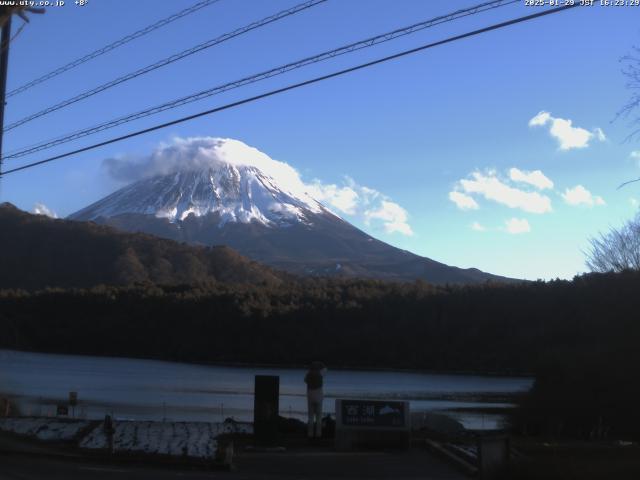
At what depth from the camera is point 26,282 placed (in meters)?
139

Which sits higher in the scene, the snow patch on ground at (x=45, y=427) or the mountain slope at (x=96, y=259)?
the mountain slope at (x=96, y=259)

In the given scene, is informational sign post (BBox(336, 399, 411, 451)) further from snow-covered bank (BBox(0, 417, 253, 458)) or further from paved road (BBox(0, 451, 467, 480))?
snow-covered bank (BBox(0, 417, 253, 458))

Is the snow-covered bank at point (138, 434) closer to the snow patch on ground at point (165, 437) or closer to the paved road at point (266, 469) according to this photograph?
the snow patch on ground at point (165, 437)

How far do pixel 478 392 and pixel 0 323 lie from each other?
45.9 metres

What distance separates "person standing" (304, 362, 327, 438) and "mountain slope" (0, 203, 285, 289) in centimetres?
12262

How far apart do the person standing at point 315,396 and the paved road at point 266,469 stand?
147cm

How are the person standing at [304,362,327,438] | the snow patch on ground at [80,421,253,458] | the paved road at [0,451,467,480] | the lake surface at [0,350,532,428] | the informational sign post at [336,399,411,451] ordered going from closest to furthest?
the paved road at [0,451,467,480]
the snow patch on ground at [80,421,253,458]
the informational sign post at [336,399,411,451]
the person standing at [304,362,327,438]
the lake surface at [0,350,532,428]

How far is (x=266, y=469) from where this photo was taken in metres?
14.3

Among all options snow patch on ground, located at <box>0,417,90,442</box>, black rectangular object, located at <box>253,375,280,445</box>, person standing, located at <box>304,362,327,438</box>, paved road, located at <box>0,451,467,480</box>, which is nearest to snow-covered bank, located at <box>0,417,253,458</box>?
snow patch on ground, located at <box>0,417,90,442</box>

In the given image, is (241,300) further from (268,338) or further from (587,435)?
(587,435)

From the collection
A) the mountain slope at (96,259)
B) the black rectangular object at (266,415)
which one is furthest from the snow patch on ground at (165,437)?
the mountain slope at (96,259)

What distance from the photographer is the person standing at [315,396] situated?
17.4 metres

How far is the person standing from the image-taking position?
17359 mm

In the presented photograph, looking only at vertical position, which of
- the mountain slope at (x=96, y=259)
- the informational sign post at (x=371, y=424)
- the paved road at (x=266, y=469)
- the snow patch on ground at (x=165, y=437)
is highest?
the mountain slope at (x=96, y=259)
